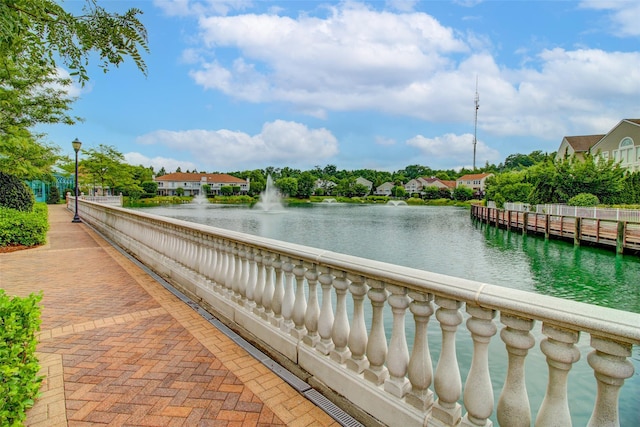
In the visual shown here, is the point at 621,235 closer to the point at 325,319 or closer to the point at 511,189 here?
the point at 325,319

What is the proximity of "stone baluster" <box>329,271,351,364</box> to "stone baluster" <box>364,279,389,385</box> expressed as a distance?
29 cm

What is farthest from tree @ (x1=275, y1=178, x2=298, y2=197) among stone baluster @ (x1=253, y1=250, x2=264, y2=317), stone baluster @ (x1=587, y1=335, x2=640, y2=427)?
stone baluster @ (x1=587, y1=335, x2=640, y2=427)

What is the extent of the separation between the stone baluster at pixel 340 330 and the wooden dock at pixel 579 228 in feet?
72.7

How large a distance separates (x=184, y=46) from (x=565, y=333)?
11.3 metres

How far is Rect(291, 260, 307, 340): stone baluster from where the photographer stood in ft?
10.6

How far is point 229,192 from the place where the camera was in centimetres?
9519

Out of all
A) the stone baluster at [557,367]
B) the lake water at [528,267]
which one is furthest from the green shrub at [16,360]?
the lake water at [528,267]

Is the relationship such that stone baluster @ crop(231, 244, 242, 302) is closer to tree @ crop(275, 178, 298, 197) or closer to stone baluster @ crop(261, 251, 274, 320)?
stone baluster @ crop(261, 251, 274, 320)

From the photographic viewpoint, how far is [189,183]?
9594 cm

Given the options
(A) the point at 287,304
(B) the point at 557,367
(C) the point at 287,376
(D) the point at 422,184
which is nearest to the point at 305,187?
(D) the point at 422,184

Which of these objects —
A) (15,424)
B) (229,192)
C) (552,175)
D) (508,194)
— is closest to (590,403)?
(15,424)

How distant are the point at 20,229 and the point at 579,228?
27665 mm

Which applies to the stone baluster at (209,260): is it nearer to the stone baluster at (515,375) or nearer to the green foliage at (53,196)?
the stone baluster at (515,375)

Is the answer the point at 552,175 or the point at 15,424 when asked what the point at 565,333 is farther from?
the point at 552,175
